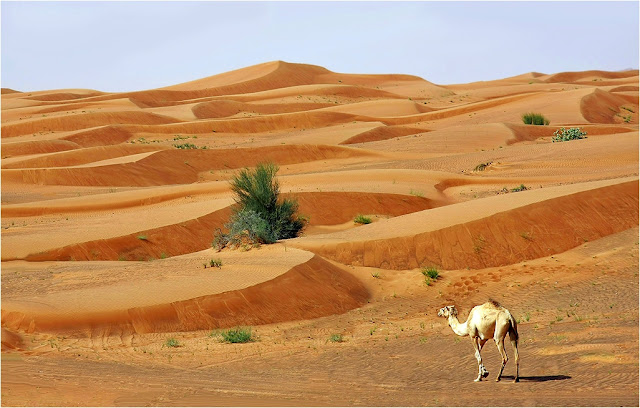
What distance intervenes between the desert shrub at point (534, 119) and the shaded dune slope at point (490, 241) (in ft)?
108

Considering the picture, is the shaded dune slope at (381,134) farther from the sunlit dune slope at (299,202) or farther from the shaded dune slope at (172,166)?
the shaded dune slope at (172,166)

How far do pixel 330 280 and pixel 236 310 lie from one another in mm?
2903

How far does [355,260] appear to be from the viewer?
2145cm

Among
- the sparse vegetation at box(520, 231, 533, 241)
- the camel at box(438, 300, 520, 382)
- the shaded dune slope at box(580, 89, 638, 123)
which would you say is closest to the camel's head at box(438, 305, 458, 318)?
the camel at box(438, 300, 520, 382)

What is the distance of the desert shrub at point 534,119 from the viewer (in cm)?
5547

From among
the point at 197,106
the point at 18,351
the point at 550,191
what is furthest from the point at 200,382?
A: the point at 197,106

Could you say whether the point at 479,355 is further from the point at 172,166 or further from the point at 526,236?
the point at 172,166

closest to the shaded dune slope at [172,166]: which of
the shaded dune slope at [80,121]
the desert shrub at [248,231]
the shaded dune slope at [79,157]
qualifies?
the shaded dune slope at [79,157]

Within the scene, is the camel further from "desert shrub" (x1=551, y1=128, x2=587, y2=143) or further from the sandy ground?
"desert shrub" (x1=551, y1=128, x2=587, y2=143)

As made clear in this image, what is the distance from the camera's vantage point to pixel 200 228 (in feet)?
84.1

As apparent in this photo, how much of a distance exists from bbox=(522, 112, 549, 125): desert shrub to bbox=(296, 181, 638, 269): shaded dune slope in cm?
3288

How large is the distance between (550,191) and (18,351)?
16.1m

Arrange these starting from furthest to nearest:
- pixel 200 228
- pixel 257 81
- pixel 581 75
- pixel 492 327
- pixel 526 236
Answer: pixel 581 75 → pixel 257 81 → pixel 200 228 → pixel 526 236 → pixel 492 327

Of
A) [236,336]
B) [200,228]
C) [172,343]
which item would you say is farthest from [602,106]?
[172,343]
